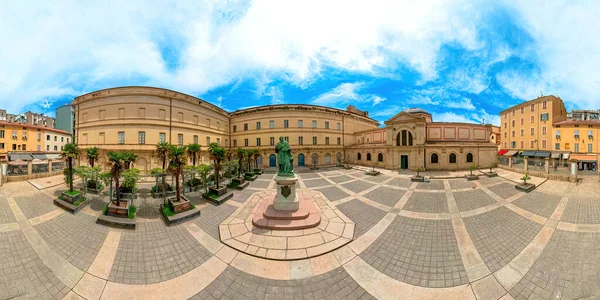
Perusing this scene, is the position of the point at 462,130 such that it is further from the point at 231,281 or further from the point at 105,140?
the point at 105,140

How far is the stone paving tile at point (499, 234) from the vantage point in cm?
620

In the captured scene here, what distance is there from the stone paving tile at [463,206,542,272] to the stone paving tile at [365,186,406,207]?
11.3 ft

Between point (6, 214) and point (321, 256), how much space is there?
562 inches

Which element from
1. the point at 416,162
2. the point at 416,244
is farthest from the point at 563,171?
the point at 416,244

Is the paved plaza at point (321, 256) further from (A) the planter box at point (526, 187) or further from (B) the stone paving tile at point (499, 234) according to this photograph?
(A) the planter box at point (526, 187)

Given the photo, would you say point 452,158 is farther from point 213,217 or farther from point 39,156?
point 39,156

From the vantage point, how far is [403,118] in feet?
86.0

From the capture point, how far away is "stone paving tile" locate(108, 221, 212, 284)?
5.35 metres

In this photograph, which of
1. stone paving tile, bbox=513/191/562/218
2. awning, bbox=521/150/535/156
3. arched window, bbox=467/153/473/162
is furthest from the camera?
awning, bbox=521/150/535/156

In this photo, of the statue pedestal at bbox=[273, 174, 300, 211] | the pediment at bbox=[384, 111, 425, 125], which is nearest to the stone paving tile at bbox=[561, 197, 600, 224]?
the statue pedestal at bbox=[273, 174, 300, 211]

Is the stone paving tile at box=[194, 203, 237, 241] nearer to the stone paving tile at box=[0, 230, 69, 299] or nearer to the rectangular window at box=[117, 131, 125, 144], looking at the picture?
the stone paving tile at box=[0, 230, 69, 299]

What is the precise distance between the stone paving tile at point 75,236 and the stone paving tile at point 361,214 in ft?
29.1

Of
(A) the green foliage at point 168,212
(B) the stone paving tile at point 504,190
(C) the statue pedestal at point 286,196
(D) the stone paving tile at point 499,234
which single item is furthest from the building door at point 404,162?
(A) the green foliage at point 168,212

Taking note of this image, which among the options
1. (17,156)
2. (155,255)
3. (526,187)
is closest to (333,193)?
(155,255)
